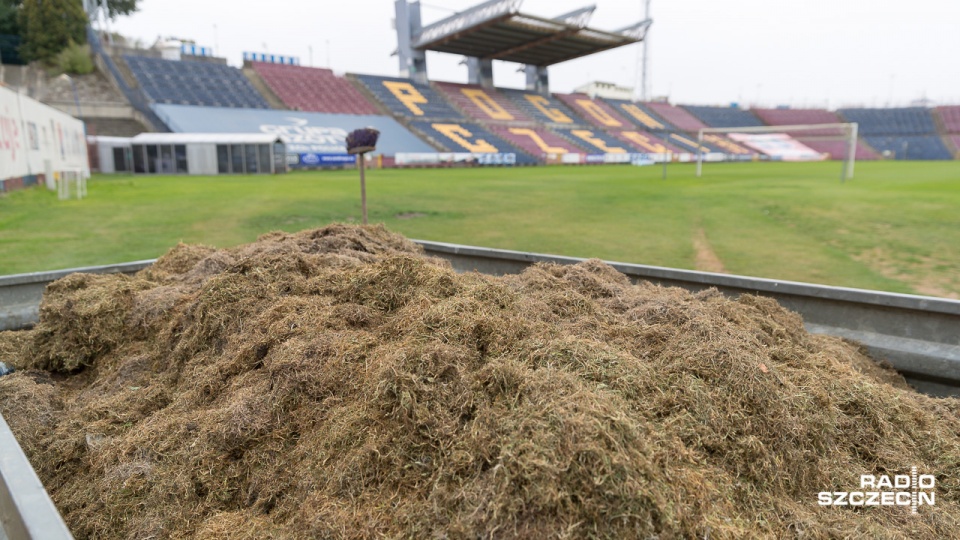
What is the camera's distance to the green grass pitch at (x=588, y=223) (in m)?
8.52

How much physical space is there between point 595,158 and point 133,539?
47.4m

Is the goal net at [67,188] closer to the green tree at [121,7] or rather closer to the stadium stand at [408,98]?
the stadium stand at [408,98]

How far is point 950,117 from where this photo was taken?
69188mm

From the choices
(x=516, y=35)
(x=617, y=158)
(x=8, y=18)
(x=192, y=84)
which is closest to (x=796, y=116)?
(x=617, y=158)

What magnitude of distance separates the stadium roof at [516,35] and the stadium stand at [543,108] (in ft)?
13.7

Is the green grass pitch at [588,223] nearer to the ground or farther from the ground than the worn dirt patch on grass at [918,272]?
farther from the ground

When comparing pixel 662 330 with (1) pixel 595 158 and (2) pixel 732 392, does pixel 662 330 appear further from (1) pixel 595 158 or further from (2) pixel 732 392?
(1) pixel 595 158

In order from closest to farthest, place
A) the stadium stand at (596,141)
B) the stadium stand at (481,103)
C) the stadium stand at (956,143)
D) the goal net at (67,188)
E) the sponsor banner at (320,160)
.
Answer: the goal net at (67,188), the sponsor banner at (320,160), the stadium stand at (596,141), the stadium stand at (481,103), the stadium stand at (956,143)

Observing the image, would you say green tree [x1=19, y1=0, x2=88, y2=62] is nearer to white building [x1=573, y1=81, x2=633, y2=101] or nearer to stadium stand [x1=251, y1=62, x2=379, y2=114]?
stadium stand [x1=251, y1=62, x2=379, y2=114]

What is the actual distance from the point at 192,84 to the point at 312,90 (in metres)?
8.98

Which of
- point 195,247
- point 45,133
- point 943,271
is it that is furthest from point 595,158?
point 195,247

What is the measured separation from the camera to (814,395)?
9.09ft

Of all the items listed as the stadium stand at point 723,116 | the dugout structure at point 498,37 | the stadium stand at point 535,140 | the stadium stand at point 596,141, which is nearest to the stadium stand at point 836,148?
the stadium stand at point 723,116

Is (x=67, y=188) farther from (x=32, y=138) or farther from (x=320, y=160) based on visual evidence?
(x=320, y=160)
